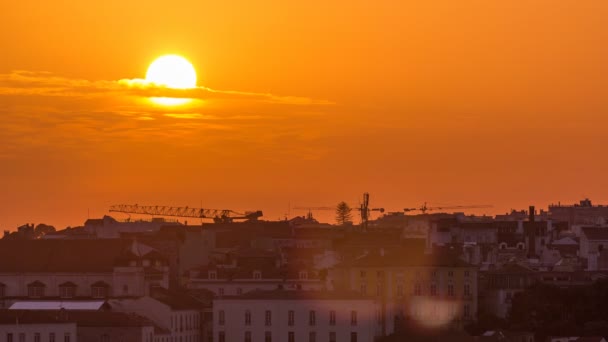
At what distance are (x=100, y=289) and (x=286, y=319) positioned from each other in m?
13.4

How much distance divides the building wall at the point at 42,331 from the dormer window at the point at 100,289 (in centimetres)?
1771

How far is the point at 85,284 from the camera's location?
116375 mm

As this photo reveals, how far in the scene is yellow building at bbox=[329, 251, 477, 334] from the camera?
118938 mm

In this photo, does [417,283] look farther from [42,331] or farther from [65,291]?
[42,331]

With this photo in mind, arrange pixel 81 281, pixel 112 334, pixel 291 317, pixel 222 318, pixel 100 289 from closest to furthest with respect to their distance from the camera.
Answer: pixel 112 334 < pixel 222 318 < pixel 291 317 < pixel 100 289 < pixel 81 281

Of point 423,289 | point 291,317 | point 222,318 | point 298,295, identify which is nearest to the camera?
point 222,318

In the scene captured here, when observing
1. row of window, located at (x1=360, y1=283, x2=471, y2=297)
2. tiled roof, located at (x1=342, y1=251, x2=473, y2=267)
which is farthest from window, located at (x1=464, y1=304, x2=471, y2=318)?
tiled roof, located at (x1=342, y1=251, x2=473, y2=267)

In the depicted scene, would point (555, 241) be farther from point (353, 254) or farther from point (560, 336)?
point (560, 336)

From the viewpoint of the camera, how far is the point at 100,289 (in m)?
116

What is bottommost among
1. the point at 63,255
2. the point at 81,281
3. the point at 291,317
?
the point at 291,317

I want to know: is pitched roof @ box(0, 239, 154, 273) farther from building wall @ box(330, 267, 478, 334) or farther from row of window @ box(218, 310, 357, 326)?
building wall @ box(330, 267, 478, 334)

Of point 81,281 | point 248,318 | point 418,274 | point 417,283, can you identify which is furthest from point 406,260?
point 81,281

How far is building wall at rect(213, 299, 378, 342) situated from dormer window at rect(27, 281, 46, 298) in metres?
13.6

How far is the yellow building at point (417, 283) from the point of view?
119 meters
